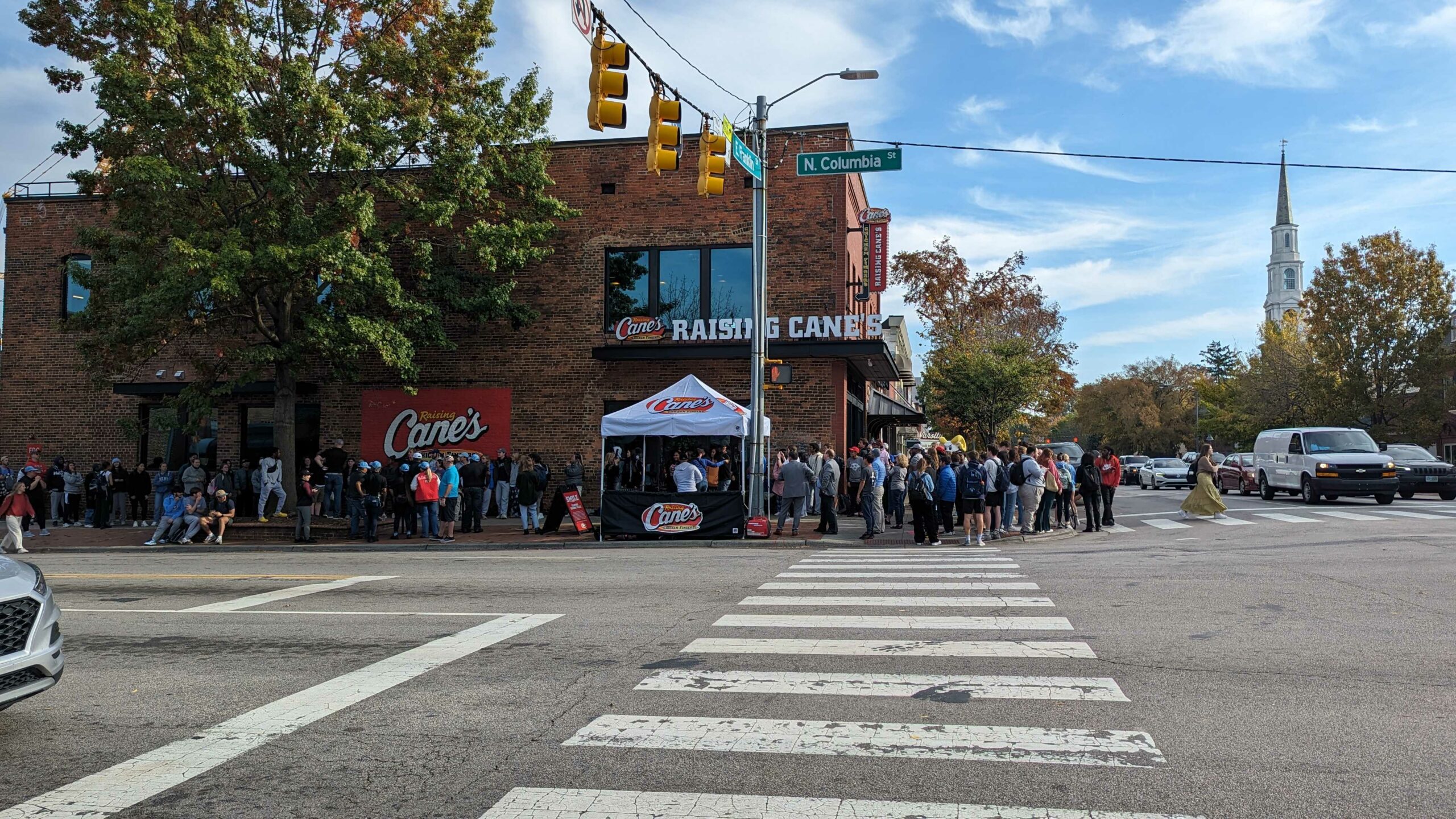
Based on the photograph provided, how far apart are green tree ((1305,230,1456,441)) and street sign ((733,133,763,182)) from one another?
109ft

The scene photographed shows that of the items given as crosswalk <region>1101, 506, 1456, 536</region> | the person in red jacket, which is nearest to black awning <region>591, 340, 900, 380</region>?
crosswalk <region>1101, 506, 1456, 536</region>

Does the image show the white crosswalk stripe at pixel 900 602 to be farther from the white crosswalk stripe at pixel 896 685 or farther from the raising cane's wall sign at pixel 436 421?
the raising cane's wall sign at pixel 436 421

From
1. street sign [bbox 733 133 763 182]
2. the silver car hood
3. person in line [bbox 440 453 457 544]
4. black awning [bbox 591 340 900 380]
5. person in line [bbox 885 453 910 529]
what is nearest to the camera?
the silver car hood

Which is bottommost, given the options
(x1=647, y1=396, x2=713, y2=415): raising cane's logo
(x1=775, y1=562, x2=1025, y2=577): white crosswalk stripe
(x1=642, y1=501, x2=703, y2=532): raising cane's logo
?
(x1=775, y1=562, x2=1025, y2=577): white crosswalk stripe

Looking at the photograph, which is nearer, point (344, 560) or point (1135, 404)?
point (344, 560)

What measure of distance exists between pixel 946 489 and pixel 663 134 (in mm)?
8176

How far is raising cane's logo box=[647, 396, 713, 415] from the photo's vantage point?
19234 millimetres

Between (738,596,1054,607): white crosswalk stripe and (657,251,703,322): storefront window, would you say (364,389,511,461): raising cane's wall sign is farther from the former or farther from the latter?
(738,596,1054,607): white crosswalk stripe

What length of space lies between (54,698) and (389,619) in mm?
3068

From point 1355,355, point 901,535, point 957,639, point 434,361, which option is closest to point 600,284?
point 434,361

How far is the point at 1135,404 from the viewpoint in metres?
80.1

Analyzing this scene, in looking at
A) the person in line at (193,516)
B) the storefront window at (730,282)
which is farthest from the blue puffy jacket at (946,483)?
the person in line at (193,516)

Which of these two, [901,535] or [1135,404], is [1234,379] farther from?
[901,535]

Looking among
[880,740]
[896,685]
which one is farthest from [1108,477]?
[880,740]
